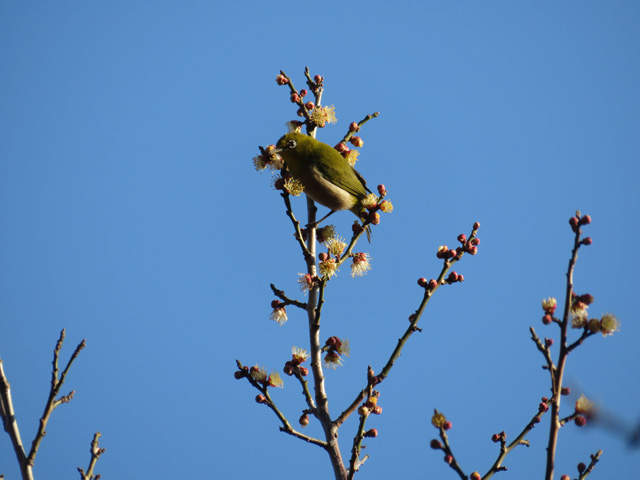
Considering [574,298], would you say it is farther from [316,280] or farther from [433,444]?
[316,280]

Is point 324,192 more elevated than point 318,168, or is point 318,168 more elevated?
point 318,168

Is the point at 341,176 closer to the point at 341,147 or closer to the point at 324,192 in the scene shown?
the point at 324,192

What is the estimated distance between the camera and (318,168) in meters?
6.36

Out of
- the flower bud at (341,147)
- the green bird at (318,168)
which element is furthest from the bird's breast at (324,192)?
the flower bud at (341,147)

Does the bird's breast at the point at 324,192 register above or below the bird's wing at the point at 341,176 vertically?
below

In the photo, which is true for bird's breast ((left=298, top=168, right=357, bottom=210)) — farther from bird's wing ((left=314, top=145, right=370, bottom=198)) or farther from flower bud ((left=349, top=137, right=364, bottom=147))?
flower bud ((left=349, top=137, right=364, bottom=147))

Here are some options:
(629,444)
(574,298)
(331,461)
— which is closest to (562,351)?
(574,298)

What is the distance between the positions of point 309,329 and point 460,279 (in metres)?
1.41

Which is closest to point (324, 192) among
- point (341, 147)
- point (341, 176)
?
point (341, 176)

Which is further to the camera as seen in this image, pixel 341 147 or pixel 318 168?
pixel 318 168

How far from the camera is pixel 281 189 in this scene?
17.4 feet

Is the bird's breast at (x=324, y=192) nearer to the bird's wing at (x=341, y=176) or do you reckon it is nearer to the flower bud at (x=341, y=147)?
the bird's wing at (x=341, y=176)

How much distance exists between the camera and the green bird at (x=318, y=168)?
632 centimetres

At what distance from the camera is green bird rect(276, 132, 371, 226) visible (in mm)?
6316
